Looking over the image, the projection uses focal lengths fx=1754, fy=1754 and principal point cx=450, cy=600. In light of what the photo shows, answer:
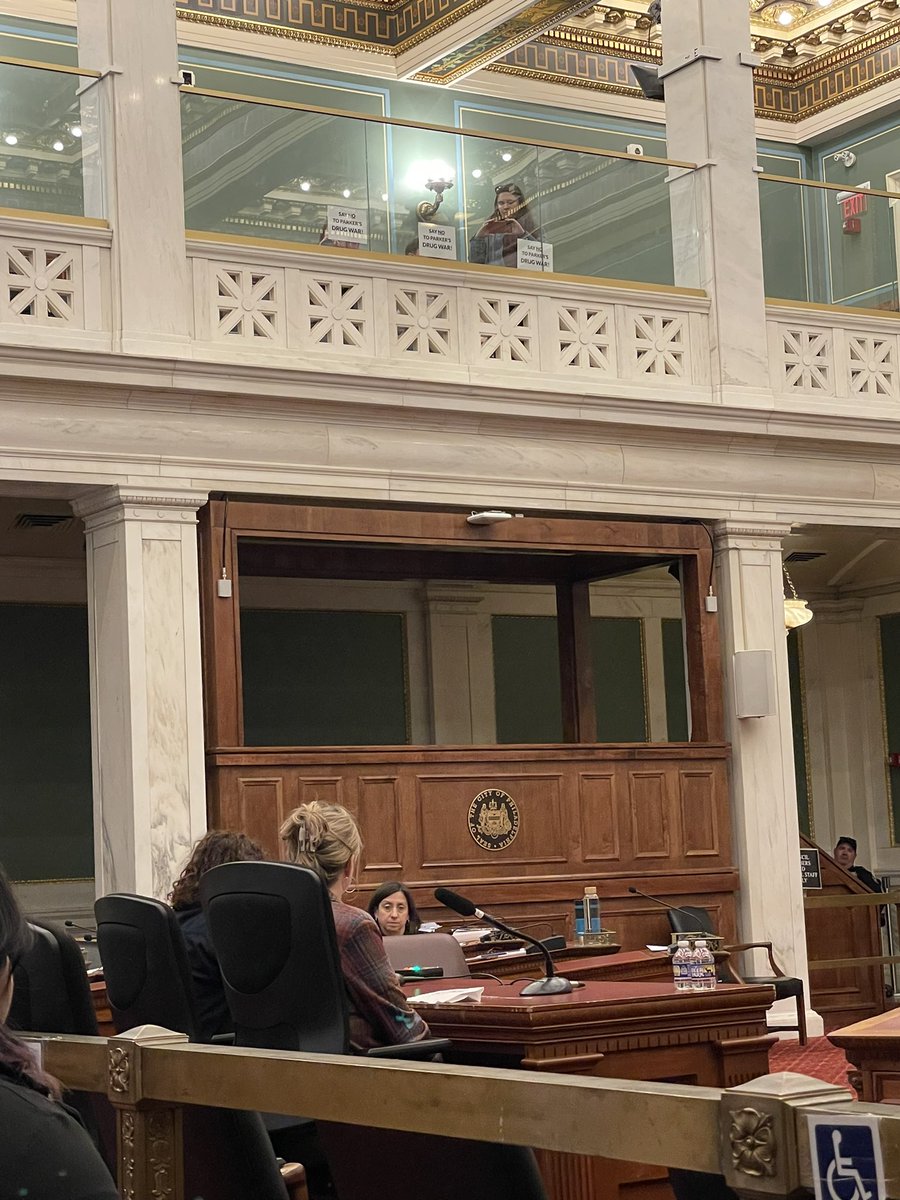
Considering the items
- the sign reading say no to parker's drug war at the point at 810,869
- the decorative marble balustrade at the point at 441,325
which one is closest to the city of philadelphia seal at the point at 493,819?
the decorative marble balustrade at the point at 441,325

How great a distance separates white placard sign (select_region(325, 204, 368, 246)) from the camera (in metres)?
9.80

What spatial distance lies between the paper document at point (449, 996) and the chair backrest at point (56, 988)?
1.26 meters

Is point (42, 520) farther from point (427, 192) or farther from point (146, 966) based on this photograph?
point (146, 966)

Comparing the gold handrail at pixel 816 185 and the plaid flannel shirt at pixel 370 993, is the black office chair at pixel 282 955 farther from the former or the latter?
the gold handrail at pixel 816 185

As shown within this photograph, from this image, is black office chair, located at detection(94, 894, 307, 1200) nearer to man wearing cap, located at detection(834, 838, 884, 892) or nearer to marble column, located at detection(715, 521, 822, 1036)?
marble column, located at detection(715, 521, 822, 1036)

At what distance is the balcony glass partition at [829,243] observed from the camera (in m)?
11.3

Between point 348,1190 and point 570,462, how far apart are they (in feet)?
24.9

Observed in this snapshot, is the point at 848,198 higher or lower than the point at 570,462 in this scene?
higher

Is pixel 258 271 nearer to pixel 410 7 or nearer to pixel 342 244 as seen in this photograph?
pixel 342 244

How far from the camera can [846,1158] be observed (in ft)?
5.44

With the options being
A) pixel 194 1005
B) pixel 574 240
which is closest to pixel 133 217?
pixel 574 240

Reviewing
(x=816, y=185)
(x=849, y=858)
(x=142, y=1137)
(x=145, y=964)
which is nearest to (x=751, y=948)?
(x=849, y=858)

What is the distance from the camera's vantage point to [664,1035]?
435 cm

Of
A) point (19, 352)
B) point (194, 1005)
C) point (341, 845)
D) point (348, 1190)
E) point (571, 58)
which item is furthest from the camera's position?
point (571, 58)
